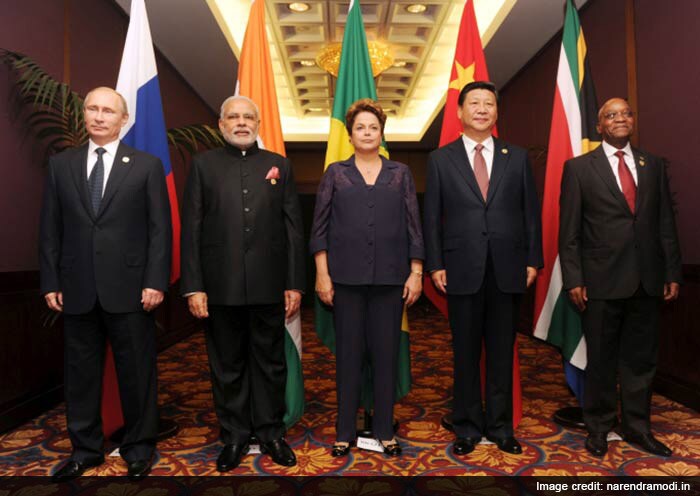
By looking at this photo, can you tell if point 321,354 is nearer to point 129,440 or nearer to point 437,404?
point 437,404

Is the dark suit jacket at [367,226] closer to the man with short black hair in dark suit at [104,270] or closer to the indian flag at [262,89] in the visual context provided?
the indian flag at [262,89]

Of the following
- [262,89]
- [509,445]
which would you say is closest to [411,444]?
[509,445]

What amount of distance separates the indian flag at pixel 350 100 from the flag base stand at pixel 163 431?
0.91 m

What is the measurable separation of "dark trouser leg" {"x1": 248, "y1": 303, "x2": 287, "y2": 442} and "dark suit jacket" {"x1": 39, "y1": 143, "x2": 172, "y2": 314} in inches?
17.5

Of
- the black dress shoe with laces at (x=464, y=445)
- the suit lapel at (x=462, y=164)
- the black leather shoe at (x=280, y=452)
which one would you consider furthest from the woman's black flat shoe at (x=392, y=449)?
the suit lapel at (x=462, y=164)

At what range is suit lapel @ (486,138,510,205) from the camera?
220 centimetres

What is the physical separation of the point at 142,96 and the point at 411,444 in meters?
2.25

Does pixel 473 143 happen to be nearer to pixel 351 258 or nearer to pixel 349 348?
pixel 351 258

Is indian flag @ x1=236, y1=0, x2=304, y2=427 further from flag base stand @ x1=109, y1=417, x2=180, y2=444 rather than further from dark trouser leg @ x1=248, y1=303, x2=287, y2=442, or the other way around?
flag base stand @ x1=109, y1=417, x2=180, y2=444

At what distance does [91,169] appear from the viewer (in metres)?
2.05

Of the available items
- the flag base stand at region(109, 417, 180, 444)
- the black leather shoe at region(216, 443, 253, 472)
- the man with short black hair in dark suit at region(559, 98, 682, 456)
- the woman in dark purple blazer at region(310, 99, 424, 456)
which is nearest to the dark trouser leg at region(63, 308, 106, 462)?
the flag base stand at region(109, 417, 180, 444)

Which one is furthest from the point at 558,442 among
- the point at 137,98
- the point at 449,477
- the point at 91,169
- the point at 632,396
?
the point at 137,98

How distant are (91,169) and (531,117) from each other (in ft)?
15.4

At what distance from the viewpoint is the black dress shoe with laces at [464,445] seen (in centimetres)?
219
